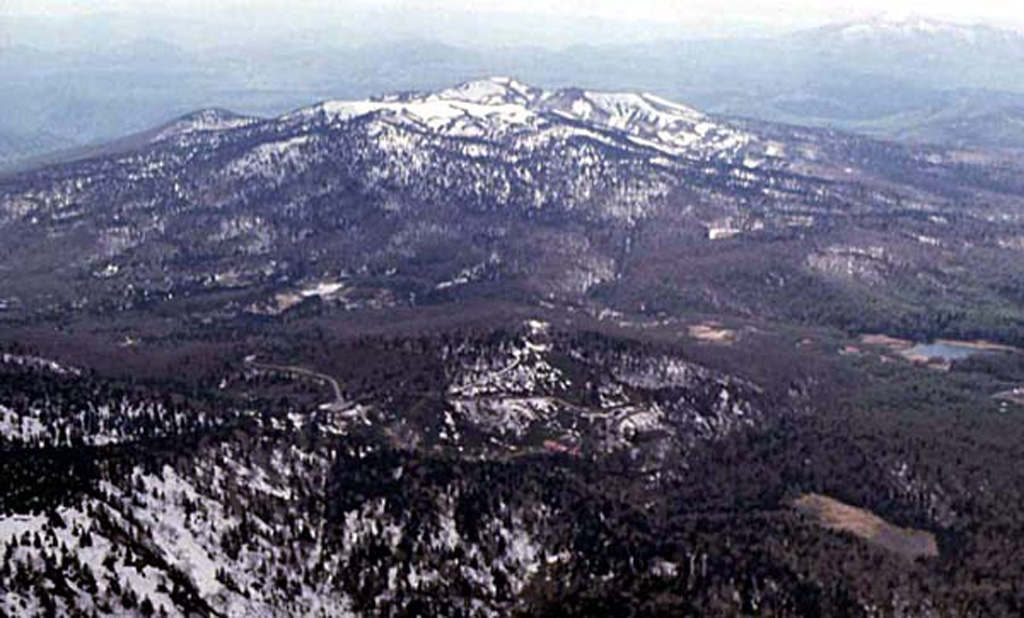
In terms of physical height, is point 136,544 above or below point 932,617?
above

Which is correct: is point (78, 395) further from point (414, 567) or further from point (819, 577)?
point (819, 577)

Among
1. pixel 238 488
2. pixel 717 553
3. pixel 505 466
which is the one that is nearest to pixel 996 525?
pixel 717 553

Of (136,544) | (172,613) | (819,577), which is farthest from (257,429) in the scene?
Result: (819,577)

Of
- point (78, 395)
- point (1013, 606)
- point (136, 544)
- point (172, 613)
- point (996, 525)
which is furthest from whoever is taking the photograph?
point (78, 395)

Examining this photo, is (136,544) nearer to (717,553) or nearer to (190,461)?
(190,461)

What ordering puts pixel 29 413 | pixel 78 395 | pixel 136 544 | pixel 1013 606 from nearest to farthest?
pixel 136 544 → pixel 1013 606 → pixel 29 413 → pixel 78 395

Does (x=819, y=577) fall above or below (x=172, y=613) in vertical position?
below

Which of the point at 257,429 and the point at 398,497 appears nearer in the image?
the point at 398,497
